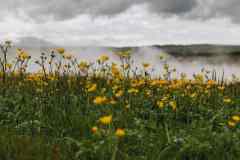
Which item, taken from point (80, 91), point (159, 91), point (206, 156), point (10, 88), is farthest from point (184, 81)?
point (206, 156)

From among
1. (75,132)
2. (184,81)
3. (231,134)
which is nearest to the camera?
(231,134)

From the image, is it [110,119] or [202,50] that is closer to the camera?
[110,119]

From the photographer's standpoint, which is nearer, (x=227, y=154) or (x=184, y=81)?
(x=227, y=154)

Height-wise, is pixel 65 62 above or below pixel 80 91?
above

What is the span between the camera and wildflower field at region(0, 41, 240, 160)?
357cm

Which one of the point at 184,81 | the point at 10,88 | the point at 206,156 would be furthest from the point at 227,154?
the point at 10,88

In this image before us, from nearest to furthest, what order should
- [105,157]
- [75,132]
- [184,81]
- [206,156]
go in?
[105,157] < [206,156] < [75,132] < [184,81]

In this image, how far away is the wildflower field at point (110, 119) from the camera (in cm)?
357

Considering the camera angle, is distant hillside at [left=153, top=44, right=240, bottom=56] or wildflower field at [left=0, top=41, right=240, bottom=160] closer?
wildflower field at [left=0, top=41, right=240, bottom=160]

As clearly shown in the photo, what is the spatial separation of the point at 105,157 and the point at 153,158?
1.33 ft

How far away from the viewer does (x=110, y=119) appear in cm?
300

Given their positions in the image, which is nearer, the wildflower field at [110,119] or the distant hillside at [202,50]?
the wildflower field at [110,119]

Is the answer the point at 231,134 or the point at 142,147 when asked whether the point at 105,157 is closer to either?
the point at 142,147

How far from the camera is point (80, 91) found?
6.31 meters
